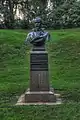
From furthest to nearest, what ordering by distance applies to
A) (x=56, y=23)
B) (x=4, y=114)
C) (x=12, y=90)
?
1. (x=56, y=23)
2. (x=12, y=90)
3. (x=4, y=114)

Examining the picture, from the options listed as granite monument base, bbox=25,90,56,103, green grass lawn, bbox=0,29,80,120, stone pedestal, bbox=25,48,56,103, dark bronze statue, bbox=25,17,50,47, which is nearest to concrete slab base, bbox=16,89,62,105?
granite monument base, bbox=25,90,56,103

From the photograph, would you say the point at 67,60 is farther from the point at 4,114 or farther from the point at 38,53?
the point at 4,114

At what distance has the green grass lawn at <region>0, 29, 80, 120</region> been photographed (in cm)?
978

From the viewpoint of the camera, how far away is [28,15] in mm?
38156

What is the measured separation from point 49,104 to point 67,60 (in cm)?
945

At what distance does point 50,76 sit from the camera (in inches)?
655

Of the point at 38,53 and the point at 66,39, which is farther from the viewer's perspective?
the point at 66,39

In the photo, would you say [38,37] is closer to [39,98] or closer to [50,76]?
[39,98]

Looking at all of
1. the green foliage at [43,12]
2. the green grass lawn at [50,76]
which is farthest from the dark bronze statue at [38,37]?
the green foliage at [43,12]

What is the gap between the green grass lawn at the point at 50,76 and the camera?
9781 mm

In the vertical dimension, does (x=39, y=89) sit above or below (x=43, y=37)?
below

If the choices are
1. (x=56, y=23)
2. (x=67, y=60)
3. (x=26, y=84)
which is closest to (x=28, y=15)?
(x=56, y=23)

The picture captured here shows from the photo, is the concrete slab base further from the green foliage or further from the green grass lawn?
the green foliage

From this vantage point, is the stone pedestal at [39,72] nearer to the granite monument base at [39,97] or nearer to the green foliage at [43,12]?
the granite monument base at [39,97]
